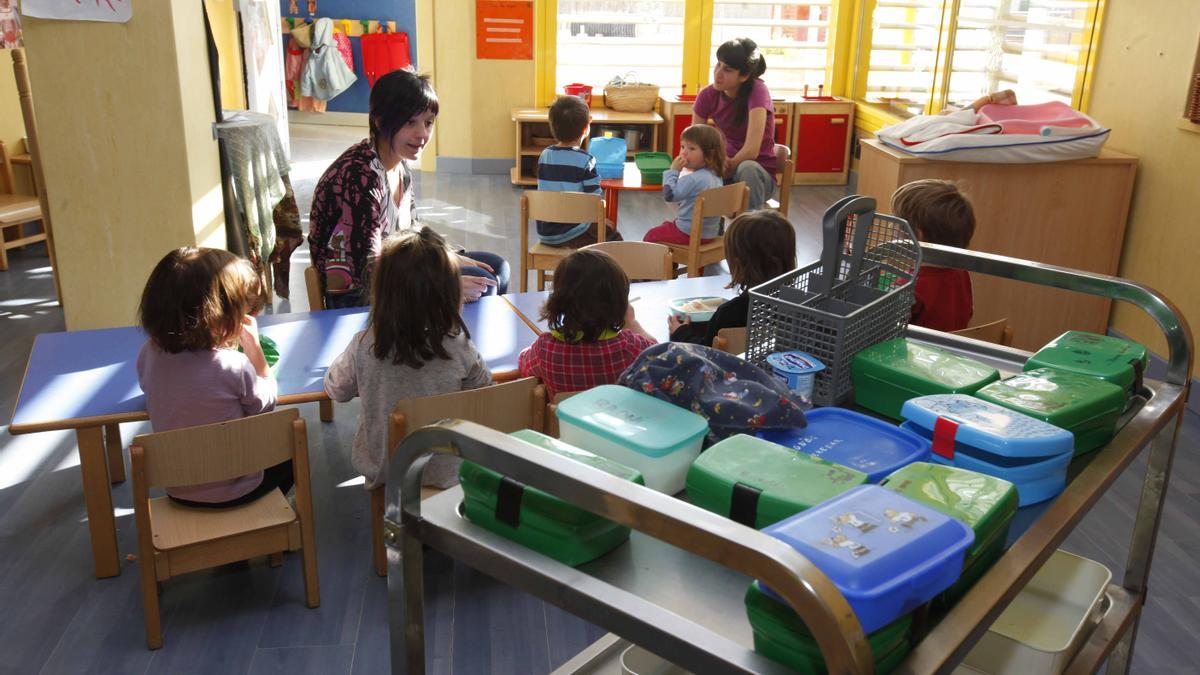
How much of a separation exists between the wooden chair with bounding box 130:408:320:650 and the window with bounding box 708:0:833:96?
6.46m

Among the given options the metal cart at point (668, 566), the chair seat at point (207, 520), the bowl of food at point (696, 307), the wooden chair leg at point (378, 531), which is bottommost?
the wooden chair leg at point (378, 531)

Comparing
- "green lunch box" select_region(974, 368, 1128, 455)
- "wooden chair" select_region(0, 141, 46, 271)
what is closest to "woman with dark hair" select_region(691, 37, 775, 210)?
"wooden chair" select_region(0, 141, 46, 271)

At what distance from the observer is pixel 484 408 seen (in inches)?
91.3

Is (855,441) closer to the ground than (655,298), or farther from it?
farther from it

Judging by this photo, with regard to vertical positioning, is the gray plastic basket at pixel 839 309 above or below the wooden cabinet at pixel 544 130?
above

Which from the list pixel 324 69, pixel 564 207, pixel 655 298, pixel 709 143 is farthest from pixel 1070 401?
pixel 324 69

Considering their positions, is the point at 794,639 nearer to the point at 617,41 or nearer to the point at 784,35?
the point at 617,41

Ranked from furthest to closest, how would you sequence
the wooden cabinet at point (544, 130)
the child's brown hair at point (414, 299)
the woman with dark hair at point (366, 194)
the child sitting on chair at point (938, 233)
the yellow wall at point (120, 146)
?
the wooden cabinet at point (544, 130) < the yellow wall at point (120, 146) < the woman with dark hair at point (366, 194) < the child sitting on chair at point (938, 233) < the child's brown hair at point (414, 299)

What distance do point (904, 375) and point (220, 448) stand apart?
4.84ft

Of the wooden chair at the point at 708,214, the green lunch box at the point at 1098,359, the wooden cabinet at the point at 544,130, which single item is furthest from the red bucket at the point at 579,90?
the green lunch box at the point at 1098,359

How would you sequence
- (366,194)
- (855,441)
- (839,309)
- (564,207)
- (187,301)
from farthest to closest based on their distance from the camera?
(564,207) < (366,194) < (187,301) < (839,309) < (855,441)

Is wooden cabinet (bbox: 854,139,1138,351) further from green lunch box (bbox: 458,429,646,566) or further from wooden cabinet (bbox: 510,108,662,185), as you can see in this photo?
wooden cabinet (bbox: 510,108,662,185)

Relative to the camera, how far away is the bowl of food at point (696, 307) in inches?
110

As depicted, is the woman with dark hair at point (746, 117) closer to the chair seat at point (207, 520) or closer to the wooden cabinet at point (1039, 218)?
the wooden cabinet at point (1039, 218)
